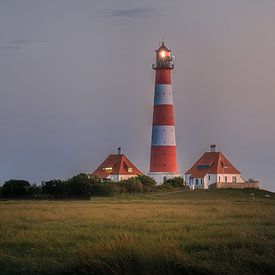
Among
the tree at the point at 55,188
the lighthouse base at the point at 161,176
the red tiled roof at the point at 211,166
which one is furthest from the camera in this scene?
the red tiled roof at the point at 211,166

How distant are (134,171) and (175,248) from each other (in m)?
61.2

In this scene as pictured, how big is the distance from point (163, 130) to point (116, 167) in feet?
35.8

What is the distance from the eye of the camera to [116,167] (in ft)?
251

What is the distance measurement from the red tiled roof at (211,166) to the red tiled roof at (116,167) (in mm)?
5324

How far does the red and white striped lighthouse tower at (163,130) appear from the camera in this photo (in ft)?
219

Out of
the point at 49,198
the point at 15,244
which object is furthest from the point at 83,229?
the point at 49,198

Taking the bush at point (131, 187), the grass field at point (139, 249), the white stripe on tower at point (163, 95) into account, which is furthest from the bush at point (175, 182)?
the grass field at point (139, 249)

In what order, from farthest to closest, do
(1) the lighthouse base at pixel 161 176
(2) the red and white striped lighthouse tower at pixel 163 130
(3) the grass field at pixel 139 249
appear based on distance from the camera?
(1) the lighthouse base at pixel 161 176 < (2) the red and white striped lighthouse tower at pixel 163 130 < (3) the grass field at pixel 139 249

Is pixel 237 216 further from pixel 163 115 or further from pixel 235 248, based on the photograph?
pixel 163 115

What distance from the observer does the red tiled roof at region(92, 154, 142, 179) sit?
249 ft

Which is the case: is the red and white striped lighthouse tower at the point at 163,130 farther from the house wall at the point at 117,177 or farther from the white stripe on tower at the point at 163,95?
the house wall at the point at 117,177

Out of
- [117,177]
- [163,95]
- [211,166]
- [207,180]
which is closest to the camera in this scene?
[163,95]

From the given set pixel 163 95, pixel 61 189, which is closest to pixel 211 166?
pixel 163 95

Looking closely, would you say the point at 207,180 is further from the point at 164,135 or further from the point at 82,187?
the point at 82,187
